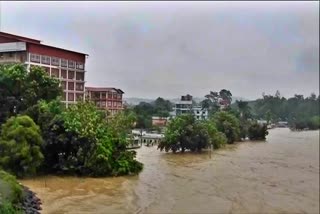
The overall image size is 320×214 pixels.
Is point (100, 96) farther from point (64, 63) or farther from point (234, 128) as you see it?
point (234, 128)

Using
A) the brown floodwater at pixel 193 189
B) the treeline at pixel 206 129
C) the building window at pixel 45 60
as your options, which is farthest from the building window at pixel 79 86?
the treeline at pixel 206 129

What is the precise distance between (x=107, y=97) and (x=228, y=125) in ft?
27.4

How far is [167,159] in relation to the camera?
11906 mm

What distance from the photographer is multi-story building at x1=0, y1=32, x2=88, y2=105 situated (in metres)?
7.02

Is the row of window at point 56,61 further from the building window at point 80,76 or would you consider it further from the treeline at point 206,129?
the treeline at point 206,129

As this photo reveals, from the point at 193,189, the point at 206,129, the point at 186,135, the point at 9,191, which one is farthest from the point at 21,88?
the point at 206,129

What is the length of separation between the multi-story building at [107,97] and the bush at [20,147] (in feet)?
4.85

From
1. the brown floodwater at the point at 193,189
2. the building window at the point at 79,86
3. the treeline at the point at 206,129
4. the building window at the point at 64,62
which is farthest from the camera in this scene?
the treeline at the point at 206,129

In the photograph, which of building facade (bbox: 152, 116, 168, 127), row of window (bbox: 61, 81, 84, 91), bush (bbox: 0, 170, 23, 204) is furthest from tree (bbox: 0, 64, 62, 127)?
building facade (bbox: 152, 116, 168, 127)

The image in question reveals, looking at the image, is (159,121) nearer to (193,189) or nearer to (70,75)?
(70,75)

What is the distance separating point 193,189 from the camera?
7.44m

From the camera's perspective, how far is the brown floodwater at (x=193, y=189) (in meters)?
5.91

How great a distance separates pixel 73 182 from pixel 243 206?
321 centimetres

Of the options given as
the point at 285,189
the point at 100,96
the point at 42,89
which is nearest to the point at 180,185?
the point at 285,189
